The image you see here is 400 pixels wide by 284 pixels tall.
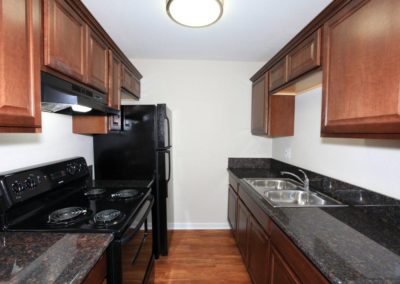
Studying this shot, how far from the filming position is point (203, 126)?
311 centimetres

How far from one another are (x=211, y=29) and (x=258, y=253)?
2.07m

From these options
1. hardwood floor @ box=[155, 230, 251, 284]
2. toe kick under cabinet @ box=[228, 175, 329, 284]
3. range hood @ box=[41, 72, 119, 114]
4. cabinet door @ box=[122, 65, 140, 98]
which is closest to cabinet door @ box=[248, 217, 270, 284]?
toe kick under cabinet @ box=[228, 175, 329, 284]

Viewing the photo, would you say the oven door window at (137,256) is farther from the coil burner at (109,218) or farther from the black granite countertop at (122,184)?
the black granite countertop at (122,184)

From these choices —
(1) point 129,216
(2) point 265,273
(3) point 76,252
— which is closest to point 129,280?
(1) point 129,216

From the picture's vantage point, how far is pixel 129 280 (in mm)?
1261

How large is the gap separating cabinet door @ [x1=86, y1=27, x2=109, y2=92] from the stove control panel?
0.70 metres

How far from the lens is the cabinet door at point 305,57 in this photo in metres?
1.48

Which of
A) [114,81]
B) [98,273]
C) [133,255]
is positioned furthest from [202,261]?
[114,81]

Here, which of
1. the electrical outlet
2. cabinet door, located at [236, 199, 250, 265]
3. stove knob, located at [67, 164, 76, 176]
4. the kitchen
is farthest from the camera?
the kitchen

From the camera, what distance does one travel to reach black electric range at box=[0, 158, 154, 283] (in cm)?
114

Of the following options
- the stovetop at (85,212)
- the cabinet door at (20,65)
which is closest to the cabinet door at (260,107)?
the stovetop at (85,212)

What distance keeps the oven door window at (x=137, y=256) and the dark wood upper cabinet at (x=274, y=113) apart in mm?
1719

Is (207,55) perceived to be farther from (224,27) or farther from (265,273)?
(265,273)

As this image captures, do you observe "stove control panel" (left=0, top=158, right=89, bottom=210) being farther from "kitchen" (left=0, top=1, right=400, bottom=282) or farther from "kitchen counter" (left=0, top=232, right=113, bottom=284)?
"kitchen" (left=0, top=1, right=400, bottom=282)
